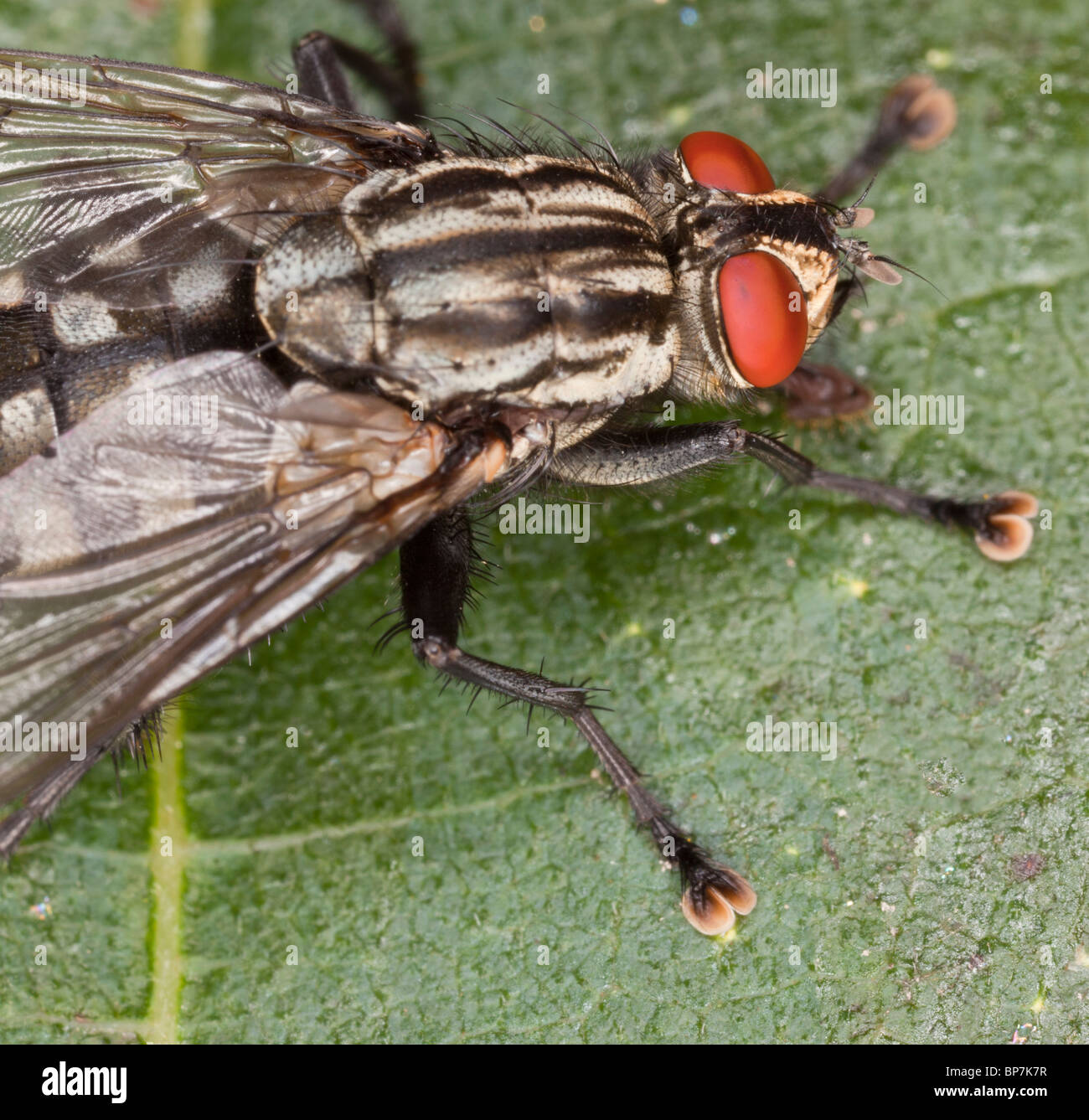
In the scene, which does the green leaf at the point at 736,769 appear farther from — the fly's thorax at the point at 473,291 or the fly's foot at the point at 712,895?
the fly's thorax at the point at 473,291

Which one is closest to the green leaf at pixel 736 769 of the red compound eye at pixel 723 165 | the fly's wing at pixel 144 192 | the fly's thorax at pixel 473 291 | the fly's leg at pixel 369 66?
the red compound eye at pixel 723 165

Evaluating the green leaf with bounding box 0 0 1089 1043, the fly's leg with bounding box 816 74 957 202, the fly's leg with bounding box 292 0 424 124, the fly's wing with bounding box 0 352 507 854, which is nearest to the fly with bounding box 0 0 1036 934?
the fly's wing with bounding box 0 352 507 854

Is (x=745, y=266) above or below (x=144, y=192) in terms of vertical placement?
below

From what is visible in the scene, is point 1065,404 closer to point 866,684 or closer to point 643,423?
point 866,684

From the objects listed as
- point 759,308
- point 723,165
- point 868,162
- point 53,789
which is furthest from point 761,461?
point 53,789

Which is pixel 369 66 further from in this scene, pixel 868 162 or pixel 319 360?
pixel 868 162

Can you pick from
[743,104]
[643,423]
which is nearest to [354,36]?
[743,104]
